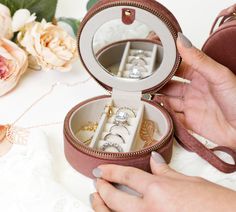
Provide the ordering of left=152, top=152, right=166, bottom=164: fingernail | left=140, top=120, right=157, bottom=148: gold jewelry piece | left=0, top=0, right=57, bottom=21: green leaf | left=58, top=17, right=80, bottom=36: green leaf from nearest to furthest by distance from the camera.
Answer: left=152, top=152, right=166, bottom=164: fingernail < left=140, top=120, right=157, bottom=148: gold jewelry piece < left=0, top=0, right=57, bottom=21: green leaf < left=58, top=17, right=80, bottom=36: green leaf

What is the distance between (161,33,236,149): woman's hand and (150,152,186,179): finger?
0.18 m

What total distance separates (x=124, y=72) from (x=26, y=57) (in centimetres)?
22

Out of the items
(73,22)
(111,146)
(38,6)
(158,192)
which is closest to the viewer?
(158,192)

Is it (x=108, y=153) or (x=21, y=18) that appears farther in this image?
(x=21, y=18)

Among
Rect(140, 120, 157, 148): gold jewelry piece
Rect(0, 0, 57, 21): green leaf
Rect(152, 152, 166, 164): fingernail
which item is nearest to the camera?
Rect(152, 152, 166, 164): fingernail

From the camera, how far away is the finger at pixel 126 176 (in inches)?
27.8

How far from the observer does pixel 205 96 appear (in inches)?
37.5

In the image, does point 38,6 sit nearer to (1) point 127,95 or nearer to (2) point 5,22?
(2) point 5,22

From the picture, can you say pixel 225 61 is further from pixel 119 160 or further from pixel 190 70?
pixel 119 160

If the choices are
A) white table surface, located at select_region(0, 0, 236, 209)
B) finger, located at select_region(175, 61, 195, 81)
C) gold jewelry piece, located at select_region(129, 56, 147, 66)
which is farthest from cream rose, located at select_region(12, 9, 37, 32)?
finger, located at select_region(175, 61, 195, 81)

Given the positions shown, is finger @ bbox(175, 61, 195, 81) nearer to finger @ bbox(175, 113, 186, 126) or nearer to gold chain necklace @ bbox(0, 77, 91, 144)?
finger @ bbox(175, 113, 186, 126)

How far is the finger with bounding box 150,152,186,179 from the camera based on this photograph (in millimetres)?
715

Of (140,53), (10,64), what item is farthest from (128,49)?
(10,64)

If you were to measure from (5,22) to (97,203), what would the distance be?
1.57 ft
